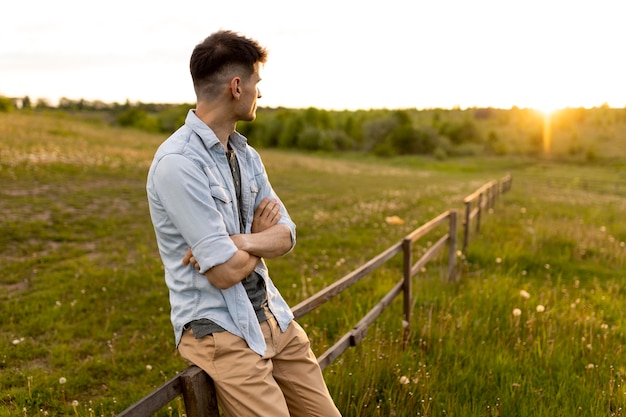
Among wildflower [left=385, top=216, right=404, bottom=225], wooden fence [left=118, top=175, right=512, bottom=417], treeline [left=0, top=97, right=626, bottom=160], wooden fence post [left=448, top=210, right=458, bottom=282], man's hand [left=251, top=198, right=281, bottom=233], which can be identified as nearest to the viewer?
wooden fence [left=118, top=175, right=512, bottom=417]

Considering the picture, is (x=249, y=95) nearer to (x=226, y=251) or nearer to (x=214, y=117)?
(x=214, y=117)

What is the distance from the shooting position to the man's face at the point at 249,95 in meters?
2.24

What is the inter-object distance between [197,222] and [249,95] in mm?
696

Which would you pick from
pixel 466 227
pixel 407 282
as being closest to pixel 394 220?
pixel 466 227

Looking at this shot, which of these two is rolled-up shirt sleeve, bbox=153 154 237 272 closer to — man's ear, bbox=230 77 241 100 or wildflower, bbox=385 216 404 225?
man's ear, bbox=230 77 241 100

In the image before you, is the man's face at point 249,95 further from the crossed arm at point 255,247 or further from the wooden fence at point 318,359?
the wooden fence at point 318,359

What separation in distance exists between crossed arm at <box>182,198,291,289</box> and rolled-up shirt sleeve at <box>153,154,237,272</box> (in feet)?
0.19

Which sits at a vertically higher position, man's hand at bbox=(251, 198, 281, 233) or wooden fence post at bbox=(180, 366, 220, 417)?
man's hand at bbox=(251, 198, 281, 233)

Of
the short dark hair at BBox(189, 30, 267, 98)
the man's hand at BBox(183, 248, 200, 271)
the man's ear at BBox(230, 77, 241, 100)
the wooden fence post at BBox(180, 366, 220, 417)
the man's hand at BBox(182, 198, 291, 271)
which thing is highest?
the short dark hair at BBox(189, 30, 267, 98)

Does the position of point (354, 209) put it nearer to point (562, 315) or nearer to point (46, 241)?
point (46, 241)

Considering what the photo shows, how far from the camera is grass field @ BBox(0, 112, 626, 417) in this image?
153 inches

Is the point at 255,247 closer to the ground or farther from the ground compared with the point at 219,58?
closer to the ground

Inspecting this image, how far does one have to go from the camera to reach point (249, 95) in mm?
2260

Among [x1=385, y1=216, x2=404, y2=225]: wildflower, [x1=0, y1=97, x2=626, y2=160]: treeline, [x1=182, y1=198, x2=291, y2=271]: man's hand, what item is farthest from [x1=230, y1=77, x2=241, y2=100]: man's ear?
[x1=0, y1=97, x2=626, y2=160]: treeline
